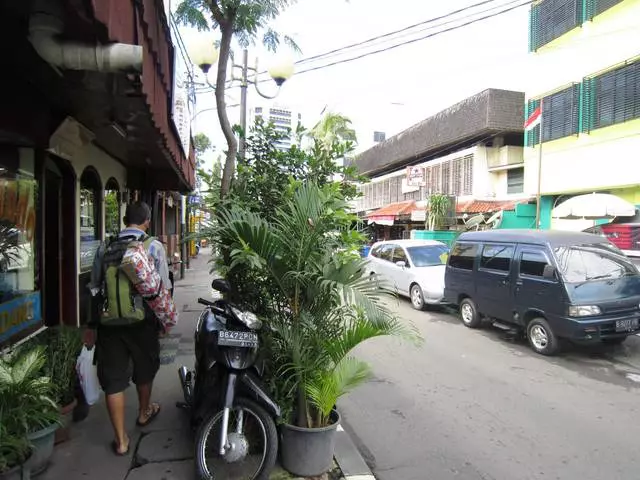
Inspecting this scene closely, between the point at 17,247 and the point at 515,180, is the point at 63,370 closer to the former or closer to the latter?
the point at 17,247

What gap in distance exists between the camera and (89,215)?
7.18 m

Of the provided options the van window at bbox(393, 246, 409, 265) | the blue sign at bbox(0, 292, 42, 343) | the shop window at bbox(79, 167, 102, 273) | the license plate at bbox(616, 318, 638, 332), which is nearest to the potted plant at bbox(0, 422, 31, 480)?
the blue sign at bbox(0, 292, 42, 343)

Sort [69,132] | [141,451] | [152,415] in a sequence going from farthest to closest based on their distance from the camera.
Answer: [69,132]
[152,415]
[141,451]

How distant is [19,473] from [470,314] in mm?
7442

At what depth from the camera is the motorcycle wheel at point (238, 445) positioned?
288 cm

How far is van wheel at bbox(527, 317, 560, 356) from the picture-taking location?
6.48 metres

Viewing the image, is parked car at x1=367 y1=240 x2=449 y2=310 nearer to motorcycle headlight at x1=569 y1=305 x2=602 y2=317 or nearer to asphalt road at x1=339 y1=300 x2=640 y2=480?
asphalt road at x1=339 y1=300 x2=640 y2=480

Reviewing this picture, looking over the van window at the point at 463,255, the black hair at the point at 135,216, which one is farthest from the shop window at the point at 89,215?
the van window at the point at 463,255

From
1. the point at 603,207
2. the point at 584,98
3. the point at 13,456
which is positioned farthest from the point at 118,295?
the point at 584,98

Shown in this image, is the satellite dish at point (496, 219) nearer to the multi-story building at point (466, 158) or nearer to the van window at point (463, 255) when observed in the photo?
the multi-story building at point (466, 158)

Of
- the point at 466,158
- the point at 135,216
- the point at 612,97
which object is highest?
the point at 612,97

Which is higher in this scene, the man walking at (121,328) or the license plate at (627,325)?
the man walking at (121,328)

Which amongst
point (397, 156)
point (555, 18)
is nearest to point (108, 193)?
point (555, 18)

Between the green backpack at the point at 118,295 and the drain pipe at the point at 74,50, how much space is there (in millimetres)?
1373
